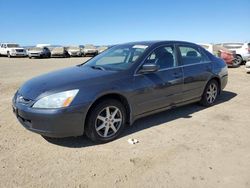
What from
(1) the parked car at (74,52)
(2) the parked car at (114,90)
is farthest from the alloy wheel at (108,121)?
(1) the parked car at (74,52)

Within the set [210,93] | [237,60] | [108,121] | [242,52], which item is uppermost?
[242,52]

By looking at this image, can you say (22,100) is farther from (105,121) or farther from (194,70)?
(194,70)

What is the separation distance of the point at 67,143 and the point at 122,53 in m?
2.06

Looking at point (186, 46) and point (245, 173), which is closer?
point (245, 173)

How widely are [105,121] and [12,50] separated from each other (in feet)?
99.1

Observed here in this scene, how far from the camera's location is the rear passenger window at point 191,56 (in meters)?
5.35

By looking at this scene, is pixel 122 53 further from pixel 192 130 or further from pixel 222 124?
pixel 222 124

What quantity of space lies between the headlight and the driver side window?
5.39 ft

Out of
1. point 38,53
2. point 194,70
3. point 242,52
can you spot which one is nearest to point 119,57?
point 194,70

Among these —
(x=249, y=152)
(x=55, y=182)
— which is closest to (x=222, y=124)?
(x=249, y=152)

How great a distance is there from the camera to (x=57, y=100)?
3.64m

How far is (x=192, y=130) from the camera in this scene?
4574 mm

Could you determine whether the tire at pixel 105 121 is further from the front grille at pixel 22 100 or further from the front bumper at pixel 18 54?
the front bumper at pixel 18 54

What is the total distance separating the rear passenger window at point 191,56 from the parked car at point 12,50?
2915 centimetres
